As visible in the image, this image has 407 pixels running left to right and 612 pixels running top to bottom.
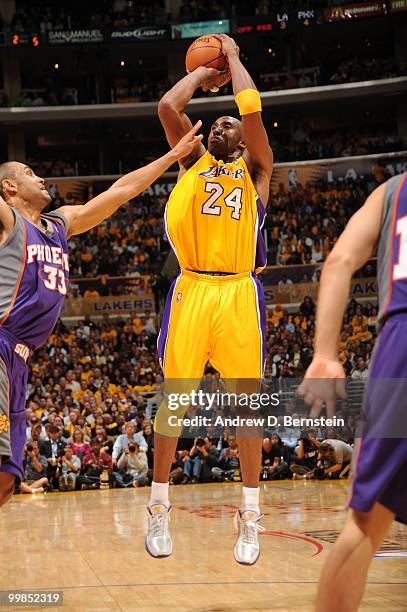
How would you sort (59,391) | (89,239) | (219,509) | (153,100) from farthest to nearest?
(153,100)
(89,239)
(59,391)
(219,509)

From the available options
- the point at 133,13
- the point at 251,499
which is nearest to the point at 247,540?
the point at 251,499

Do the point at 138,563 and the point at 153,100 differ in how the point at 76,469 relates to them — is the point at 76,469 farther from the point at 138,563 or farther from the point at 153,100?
the point at 153,100

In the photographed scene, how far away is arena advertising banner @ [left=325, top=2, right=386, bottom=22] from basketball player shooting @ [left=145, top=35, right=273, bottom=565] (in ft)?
74.8

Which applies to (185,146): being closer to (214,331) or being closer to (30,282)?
A: (214,331)

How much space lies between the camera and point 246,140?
5680 mm

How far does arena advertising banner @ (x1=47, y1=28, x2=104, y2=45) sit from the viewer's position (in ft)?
89.1

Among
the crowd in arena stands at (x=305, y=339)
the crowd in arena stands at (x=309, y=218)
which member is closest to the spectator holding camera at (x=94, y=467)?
the crowd in arena stands at (x=305, y=339)

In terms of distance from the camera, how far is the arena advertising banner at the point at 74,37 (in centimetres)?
2717

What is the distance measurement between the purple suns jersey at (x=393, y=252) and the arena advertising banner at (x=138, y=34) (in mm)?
26201

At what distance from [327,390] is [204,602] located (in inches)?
99.8

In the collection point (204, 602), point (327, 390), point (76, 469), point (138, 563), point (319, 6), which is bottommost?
point (76, 469)

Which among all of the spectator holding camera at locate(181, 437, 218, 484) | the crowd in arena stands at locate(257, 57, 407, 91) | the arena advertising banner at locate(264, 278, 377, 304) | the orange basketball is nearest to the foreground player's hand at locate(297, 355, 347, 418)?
the orange basketball

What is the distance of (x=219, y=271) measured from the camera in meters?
5.43

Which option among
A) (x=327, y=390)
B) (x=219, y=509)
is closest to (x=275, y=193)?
(x=219, y=509)
